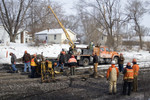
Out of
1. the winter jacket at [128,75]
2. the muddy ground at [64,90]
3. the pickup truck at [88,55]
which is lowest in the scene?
the muddy ground at [64,90]

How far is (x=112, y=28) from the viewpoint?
124 ft

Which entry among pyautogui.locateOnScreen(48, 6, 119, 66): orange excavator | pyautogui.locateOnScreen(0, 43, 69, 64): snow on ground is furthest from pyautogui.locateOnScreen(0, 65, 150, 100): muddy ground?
pyautogui.locateOnScreen(0, 43, 69, 64): snow on ground

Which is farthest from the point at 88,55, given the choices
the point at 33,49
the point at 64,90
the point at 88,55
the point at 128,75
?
the point at 33,49

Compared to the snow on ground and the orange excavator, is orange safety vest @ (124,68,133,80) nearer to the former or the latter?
the orange excavator

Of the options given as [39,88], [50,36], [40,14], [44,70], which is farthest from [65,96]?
[50,36]

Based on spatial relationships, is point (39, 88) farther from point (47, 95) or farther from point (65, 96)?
point (65, 96)

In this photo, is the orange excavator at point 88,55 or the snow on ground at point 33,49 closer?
the orange excavator at point 88,55

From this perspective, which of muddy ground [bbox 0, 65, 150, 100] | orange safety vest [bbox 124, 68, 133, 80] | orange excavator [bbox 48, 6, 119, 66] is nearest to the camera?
muddy ground [bbox 0, 65, 150, 100]

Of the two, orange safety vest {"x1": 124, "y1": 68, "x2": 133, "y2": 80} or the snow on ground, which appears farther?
the snow on ground

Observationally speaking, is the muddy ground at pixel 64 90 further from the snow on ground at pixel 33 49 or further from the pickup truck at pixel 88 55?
the snow on ground at pixel 33 49

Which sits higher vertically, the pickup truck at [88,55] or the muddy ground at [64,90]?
the pickup truck at [88,55]

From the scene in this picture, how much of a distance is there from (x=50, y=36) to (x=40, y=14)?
545 inches

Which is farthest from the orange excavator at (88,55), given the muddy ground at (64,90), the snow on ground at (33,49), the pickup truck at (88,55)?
the snow on ground at (33,49)

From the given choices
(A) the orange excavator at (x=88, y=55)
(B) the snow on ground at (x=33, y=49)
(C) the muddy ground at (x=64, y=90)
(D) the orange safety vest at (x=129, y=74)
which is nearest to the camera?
(C) the muddy ground at (x=64, y=90)
